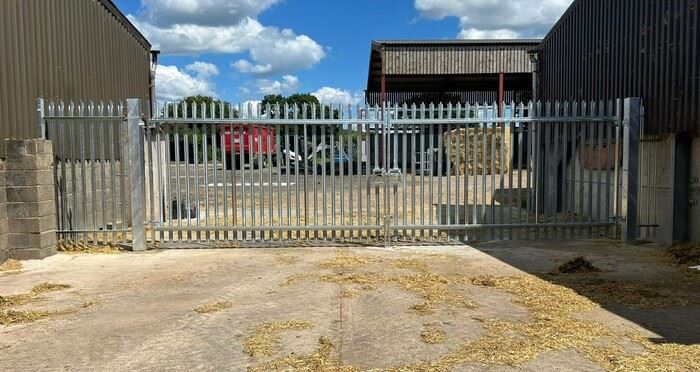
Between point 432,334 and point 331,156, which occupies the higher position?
point 331,156

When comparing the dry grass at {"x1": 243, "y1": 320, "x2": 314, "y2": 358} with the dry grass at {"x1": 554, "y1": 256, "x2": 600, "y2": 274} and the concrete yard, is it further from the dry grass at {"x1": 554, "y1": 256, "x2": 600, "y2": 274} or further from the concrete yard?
the dry grass at {"x1": 554, "y1": 256, "x2": 600, "y2": 274}

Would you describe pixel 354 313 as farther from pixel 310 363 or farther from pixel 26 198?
pixel 26 198

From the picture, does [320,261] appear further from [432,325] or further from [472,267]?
[432,325]

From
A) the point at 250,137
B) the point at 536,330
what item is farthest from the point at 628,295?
the point at 250,137

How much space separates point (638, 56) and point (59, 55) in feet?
31.9

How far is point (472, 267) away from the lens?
746cm

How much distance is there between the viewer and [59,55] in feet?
30.2

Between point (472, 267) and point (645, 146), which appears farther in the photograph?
point (645, 146)

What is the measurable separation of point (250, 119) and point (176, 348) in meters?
4.77

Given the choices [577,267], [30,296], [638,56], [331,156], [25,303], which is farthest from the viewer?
[638,56]

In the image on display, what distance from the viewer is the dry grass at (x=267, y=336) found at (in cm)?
438

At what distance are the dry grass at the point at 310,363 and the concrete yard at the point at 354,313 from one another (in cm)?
2

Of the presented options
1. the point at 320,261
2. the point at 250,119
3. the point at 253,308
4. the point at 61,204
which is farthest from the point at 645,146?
the point at 61,204

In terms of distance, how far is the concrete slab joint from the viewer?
25.7ft
